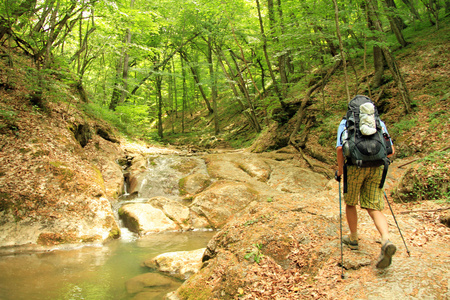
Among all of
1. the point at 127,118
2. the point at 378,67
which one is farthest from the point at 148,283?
the point at 127,118

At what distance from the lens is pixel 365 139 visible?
288 centimetres

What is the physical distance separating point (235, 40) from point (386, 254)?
13169 mm

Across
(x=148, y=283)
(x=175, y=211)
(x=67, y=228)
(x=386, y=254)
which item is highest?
(x=386, y=254)

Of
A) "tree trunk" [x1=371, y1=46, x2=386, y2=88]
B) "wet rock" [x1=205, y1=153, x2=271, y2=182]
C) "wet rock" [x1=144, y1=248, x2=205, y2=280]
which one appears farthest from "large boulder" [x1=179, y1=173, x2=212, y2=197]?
"tree trunk" [x1=371, y1=46, x2=386, y2=88]

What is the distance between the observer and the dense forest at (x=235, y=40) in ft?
A: 28.1

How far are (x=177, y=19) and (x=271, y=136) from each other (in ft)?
36.8

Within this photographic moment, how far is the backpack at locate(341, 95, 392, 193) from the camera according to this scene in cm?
285

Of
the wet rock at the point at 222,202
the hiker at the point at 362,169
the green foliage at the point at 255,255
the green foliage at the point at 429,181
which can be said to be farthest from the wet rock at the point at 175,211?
the green foliage at the point at 429,181

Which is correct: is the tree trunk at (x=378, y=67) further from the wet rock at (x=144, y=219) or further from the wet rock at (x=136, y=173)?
the wet rock at (x=136, y=173)

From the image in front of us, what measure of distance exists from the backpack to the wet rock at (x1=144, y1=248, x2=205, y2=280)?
3.39 metres

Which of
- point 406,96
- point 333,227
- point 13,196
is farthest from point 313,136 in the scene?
point 13,196

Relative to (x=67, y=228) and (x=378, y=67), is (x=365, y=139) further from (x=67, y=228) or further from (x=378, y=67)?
(x=378, y=67)

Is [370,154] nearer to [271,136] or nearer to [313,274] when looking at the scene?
[313,274]

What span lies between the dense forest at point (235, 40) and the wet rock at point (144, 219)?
451cm
